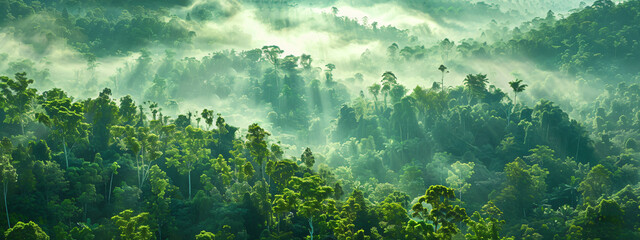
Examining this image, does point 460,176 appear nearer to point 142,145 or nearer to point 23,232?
point 142,145

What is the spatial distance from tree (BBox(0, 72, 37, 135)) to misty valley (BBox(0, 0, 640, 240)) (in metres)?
0.20

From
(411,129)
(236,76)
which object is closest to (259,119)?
(236,76)

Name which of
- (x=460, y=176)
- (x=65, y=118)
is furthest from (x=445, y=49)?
(x=65, y=118)

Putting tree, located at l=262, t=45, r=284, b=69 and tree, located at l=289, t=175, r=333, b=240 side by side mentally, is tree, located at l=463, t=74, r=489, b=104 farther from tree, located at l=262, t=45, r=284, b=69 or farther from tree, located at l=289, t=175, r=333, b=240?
tree, located at l=262, t=45, r=284, b=69

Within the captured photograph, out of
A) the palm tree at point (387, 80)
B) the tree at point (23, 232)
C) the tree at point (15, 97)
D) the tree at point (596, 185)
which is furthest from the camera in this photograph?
the palm tree at point (387, 80)

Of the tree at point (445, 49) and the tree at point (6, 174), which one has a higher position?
the tree at point (445, 49)

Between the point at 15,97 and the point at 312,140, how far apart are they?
7540cm

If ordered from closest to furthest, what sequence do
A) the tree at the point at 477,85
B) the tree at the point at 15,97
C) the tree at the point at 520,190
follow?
the tree at the point at 15,97 → the tree at the point at 520,190 → the tree at the point at 477,85

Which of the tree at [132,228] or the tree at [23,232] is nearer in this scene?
the tree at [23,232]

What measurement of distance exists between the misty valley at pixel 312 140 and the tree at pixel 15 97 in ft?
0.64

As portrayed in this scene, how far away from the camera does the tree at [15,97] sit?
6962 cm

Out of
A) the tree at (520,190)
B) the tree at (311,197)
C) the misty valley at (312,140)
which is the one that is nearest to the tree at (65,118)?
the misty valley at (312,140)

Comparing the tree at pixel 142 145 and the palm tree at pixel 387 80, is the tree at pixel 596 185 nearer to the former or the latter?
the palm tree at pixel 387 80

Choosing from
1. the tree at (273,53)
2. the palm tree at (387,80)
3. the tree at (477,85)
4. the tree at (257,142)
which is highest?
the tree at (273,53)
